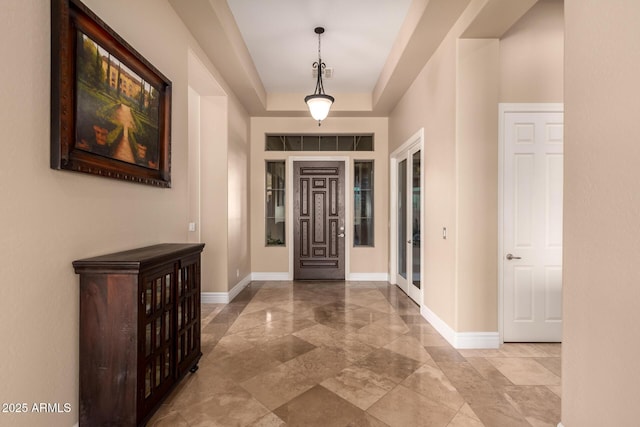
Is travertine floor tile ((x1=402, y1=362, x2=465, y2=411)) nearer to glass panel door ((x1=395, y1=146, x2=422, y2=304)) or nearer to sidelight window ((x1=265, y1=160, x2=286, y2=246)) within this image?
glass panel door ((x1=395, y1=146, x2=422, y2=304))

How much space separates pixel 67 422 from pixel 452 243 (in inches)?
125

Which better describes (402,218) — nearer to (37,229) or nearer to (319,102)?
(319,102)

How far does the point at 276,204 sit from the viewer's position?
20.5 feet

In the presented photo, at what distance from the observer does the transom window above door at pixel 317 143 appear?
20.4ft

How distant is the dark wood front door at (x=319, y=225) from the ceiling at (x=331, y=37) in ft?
5.03

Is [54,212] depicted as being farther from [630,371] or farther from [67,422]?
[630,371]

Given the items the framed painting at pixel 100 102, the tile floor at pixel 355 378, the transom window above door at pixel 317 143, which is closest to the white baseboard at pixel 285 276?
the tile floor at pixel 355 378

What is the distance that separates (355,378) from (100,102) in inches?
102

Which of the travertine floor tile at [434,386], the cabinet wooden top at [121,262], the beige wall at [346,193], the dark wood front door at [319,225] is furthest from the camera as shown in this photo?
the dark wood front door at [319,225]

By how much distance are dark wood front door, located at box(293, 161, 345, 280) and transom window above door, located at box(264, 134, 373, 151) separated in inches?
12.2

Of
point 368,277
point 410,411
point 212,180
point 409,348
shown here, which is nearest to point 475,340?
point 409,348

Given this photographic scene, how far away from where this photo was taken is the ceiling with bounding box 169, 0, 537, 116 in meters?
2.85

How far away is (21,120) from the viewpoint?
1389mm

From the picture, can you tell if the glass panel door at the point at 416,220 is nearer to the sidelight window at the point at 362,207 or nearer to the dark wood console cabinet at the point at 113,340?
the sidelight window at the point at 362,207
